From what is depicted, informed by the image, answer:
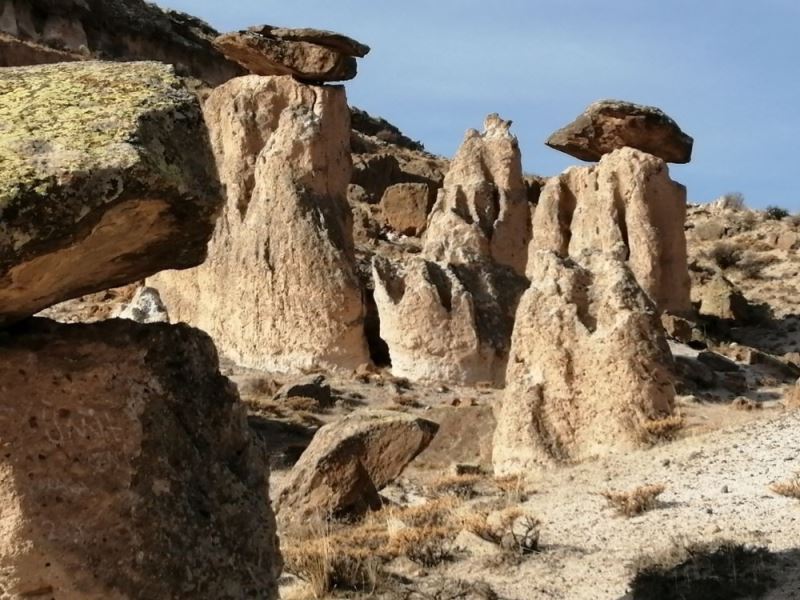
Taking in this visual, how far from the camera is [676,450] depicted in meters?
10.1

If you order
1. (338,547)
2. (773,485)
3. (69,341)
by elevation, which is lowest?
(338,547)

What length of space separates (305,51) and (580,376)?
1329 centimetres

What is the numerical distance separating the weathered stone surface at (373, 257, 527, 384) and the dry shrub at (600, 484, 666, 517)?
11732 millimetres

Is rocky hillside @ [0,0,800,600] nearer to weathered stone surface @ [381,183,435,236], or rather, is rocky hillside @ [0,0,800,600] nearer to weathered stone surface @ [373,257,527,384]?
weathered stone surface @ [373,257,527,384]

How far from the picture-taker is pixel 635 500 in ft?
28.3

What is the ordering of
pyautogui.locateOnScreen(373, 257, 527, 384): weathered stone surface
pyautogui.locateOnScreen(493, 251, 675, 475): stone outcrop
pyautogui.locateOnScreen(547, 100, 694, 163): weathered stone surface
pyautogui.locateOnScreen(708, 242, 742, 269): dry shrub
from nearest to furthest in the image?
pyautogui.locateOnScreen(493, 251, 675, 475): stone outcrop
pyautogui.locateOnScreen(373, 257, 527, 384): weathered stone surface
pyautogui.locateOnScreen(547, 100, 694, 163): weathered stone surface
pyautogui.locateOnScreen(708, 242, 742, 269): dry shrub

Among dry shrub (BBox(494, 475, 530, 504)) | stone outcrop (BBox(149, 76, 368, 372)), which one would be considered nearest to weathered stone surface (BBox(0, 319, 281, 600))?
dry shrub (BBox(494, 475, 530, 504))

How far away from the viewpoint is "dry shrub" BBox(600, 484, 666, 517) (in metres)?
8.56

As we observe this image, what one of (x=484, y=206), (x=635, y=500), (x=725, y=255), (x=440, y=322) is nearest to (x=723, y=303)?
(x=484, y=206)

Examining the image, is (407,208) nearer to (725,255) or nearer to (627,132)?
(627,132)

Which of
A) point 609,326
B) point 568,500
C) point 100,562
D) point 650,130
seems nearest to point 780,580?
point 568,500

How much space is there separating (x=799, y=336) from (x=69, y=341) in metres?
24.1

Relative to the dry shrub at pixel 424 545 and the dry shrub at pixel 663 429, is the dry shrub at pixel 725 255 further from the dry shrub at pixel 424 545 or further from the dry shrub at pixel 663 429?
the dry shrub at pixel 424 545

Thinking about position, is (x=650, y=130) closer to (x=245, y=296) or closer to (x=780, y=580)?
(x=245, y=296)
